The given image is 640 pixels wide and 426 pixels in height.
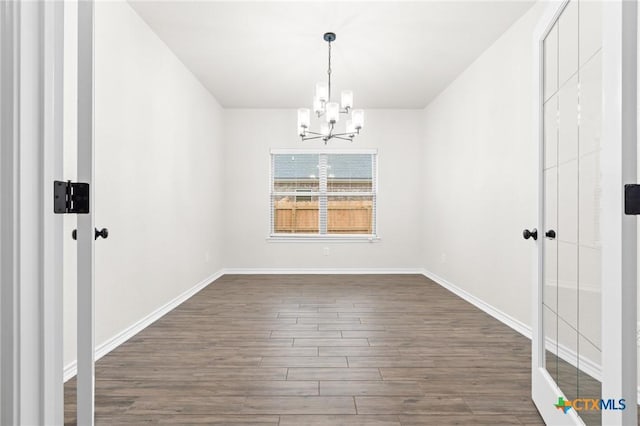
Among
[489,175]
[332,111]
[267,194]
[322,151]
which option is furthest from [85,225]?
[322,151]

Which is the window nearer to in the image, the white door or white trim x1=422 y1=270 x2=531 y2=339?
white trim x1=422 y1=270 x2=531 y2=339

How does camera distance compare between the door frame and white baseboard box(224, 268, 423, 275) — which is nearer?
the door frame

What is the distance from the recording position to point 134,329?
2918 millimetres

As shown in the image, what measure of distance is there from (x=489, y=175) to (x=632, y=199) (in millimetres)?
2846

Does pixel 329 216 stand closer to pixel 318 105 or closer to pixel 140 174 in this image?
pixel 318 105

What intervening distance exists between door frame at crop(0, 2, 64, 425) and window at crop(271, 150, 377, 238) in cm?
498

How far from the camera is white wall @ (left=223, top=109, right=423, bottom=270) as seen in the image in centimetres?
582

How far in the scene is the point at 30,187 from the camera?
0.89 m

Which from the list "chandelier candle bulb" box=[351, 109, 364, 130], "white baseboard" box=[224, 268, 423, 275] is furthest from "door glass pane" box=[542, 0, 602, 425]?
"white baseboard" box=[224, 268, 423, 275]

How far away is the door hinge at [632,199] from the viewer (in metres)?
1.00

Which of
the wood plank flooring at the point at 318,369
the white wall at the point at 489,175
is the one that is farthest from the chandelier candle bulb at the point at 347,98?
the wood plank flooring at the point at 318,369

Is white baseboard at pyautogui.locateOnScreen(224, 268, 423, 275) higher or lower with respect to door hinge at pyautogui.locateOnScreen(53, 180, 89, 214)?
lower

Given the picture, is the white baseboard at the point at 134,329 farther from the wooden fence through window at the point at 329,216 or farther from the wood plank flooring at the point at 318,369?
the wooden fence through window at the point at 329,216

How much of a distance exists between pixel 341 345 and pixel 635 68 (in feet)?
7.35
